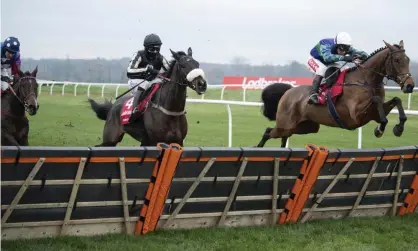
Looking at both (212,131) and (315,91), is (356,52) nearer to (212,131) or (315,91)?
(315,91)

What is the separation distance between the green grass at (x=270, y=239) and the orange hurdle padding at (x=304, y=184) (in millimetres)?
123

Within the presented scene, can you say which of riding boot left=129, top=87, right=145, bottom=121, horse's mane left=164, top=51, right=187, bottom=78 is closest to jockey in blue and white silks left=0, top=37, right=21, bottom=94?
riding boot left=129, top=87, right=145, bottom=121

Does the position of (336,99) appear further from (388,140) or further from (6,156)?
(6,156)

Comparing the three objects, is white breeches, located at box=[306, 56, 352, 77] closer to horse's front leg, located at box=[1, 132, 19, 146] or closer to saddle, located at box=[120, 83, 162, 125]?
saddle, located at box=[120, 83, 162, 125]

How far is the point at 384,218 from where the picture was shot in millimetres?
6191

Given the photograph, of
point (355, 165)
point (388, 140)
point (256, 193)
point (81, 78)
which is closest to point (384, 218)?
point (355, 165)

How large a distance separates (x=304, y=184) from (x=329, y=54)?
3.45m

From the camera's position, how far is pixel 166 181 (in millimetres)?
4945

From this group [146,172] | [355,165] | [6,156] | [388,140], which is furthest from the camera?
[388,140]

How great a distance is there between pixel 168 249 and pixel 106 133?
12.9 feet

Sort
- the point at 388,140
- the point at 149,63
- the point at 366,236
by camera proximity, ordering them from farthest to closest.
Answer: the point at 388,140
the point at 149,63
the point at 366,236

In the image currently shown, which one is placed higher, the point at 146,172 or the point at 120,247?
the point at 146,172

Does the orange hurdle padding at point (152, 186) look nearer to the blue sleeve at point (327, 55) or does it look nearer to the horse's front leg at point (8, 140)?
the horse's front leg at point (8, 140)

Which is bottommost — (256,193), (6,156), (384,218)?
(384,218)
